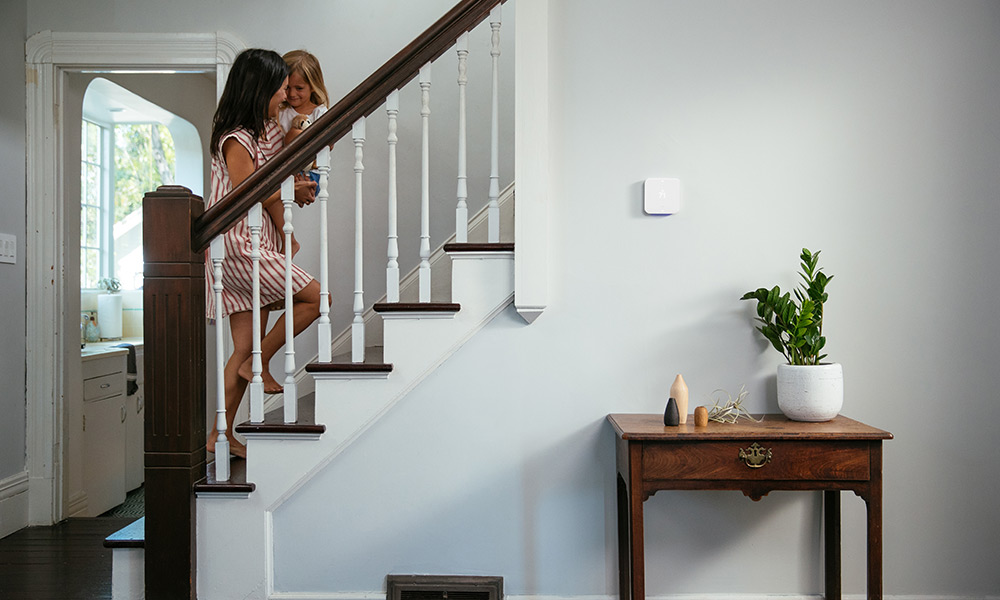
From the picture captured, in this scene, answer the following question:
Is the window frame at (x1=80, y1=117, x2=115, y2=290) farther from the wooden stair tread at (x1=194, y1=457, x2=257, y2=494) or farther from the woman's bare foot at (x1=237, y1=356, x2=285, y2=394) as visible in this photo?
the wooden stair tread at (x1=194, y1=457, x2=257, y2=494)

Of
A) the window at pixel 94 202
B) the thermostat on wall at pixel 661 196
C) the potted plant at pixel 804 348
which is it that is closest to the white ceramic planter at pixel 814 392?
the potted plant at pixel 804 348

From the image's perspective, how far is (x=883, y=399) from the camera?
2.21 meters

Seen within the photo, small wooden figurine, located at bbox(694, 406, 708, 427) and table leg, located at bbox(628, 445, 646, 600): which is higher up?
small wooden figurine, located at bbox(694, 406, 708, 427)

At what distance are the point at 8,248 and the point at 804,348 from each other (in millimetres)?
3210

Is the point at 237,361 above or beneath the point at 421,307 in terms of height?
beneath

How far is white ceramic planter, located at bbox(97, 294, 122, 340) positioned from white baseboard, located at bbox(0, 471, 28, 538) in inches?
62.3

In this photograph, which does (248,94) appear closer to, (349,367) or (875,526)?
(349,367)

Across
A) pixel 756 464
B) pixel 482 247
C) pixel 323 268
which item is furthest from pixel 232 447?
pixel 756 464

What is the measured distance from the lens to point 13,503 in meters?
2.89

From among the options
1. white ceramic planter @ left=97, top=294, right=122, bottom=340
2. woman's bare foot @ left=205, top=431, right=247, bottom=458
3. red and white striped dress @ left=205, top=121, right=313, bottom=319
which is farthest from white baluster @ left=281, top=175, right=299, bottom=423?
white ceramic planter @ left=97, top=294, right=122, bottom=340

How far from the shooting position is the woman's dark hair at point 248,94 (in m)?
2.24

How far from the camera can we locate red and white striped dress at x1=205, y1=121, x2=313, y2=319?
220 centimetres

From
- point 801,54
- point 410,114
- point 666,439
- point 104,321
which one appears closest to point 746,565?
point 666,439

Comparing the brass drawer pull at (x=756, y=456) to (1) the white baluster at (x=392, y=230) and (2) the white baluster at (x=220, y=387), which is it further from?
(2) the white baluster at (x=220, y=387)
